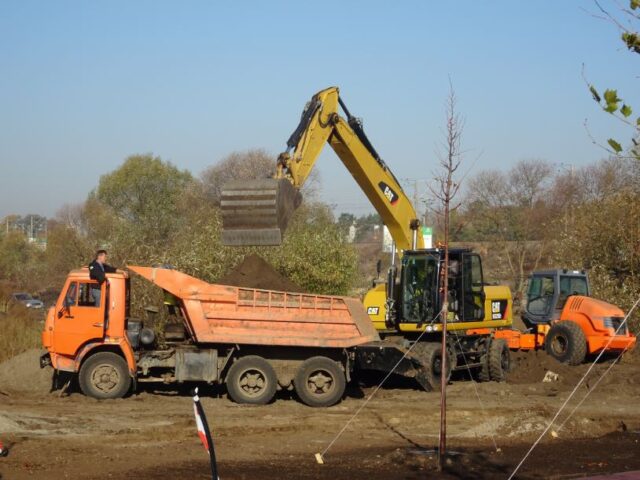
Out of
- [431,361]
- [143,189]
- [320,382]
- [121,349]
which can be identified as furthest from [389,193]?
[143,189]

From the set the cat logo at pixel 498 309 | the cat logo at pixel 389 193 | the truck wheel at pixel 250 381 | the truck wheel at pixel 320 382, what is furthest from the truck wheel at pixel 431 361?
the cat logo at pixel 389 193

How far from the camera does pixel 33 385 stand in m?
18.5

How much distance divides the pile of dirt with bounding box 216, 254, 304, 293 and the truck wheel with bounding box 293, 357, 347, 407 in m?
2.15

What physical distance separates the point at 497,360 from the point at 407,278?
2976 millimetres

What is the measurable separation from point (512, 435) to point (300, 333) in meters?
4.74

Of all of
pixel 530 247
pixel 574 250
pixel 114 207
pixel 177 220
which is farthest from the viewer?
pixel 530 247

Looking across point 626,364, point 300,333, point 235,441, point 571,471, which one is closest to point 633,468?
point 571,471

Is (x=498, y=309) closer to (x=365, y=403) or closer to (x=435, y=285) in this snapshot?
(x=435, y=285)

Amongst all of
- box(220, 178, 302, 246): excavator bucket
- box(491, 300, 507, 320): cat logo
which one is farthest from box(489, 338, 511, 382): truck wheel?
box(220, 178, 302, 246): excavator bucket

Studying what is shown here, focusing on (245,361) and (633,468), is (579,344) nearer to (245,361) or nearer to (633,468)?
(245,361)

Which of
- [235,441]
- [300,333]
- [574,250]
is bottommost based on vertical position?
[235,441]

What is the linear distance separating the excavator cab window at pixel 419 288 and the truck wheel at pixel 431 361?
0.67m

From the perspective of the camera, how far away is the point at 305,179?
1678cm

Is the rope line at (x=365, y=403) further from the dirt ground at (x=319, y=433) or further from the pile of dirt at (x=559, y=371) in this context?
the pile of dirt at (x=559, y=371)
